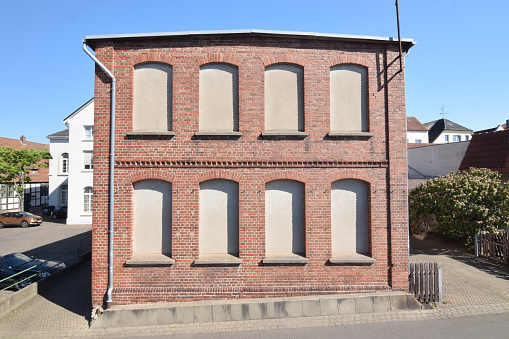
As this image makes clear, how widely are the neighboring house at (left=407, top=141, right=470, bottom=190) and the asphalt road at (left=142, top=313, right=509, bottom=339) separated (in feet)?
40.4

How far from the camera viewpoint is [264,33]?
28.9ft

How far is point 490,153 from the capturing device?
16750 mm

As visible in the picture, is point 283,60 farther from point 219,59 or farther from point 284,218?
point 284,218

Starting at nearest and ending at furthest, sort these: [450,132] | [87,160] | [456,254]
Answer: [456,254]
[87,160]
[450,132]

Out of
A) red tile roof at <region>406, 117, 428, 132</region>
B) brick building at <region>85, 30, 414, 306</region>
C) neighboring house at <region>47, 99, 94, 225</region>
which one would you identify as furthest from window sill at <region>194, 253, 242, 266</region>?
red tile roof at <region>406, 117, 428, 132</region>

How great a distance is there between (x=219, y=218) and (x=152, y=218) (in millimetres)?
2008

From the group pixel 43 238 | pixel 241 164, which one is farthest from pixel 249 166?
pixel 43 238

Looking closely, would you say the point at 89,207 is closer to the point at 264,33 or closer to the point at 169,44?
the point at 169,44

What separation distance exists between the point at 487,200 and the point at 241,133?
38.0 feet

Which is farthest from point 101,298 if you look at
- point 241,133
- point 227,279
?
point 241,133

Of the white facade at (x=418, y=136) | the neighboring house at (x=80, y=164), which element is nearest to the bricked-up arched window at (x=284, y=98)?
the neighboring house at (x=80, y=164)

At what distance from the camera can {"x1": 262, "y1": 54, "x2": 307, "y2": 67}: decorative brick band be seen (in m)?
8.99

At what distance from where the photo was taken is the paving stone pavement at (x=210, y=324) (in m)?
7.84

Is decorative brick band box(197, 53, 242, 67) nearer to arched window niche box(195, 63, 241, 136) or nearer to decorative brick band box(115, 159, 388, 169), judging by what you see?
arched window niche box(195, 63, 241, 136)
